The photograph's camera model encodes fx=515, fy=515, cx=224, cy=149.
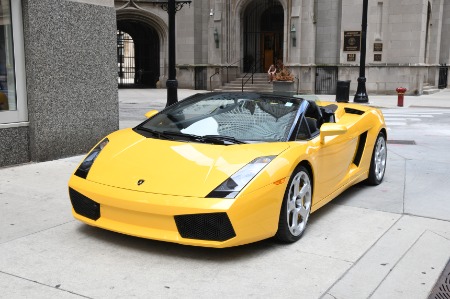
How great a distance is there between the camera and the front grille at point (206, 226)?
383 centimetres

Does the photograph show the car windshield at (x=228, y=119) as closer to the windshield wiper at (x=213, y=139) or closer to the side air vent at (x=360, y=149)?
the windshield wiper at (x=213, y=139)

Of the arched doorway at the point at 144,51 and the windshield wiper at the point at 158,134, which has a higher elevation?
the arched doorway at the point at 144,51

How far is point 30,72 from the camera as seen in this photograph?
757 cm

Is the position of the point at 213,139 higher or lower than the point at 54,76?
lower

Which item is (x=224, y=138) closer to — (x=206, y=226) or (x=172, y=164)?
(x=172, y=164)

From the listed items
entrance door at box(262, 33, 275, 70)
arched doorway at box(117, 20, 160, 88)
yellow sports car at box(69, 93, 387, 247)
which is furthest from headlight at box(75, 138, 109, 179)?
arched doorway at box(117, 20, 160, 88)

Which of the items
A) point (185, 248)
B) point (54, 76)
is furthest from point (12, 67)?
point (185, 248)

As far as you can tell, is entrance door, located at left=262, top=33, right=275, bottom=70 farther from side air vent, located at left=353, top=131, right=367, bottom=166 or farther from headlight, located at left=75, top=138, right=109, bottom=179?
headlight, located at left=75, top=138, right=109, bottom=179

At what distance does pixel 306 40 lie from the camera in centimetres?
2883

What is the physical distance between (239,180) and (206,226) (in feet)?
1.45

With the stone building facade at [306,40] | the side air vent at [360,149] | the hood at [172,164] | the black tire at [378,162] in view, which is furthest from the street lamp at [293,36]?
the hood at [172,164]

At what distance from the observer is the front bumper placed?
384 centimetres

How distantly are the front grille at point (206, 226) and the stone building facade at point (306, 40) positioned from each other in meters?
25.5

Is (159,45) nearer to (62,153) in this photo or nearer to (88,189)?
(62,153)
